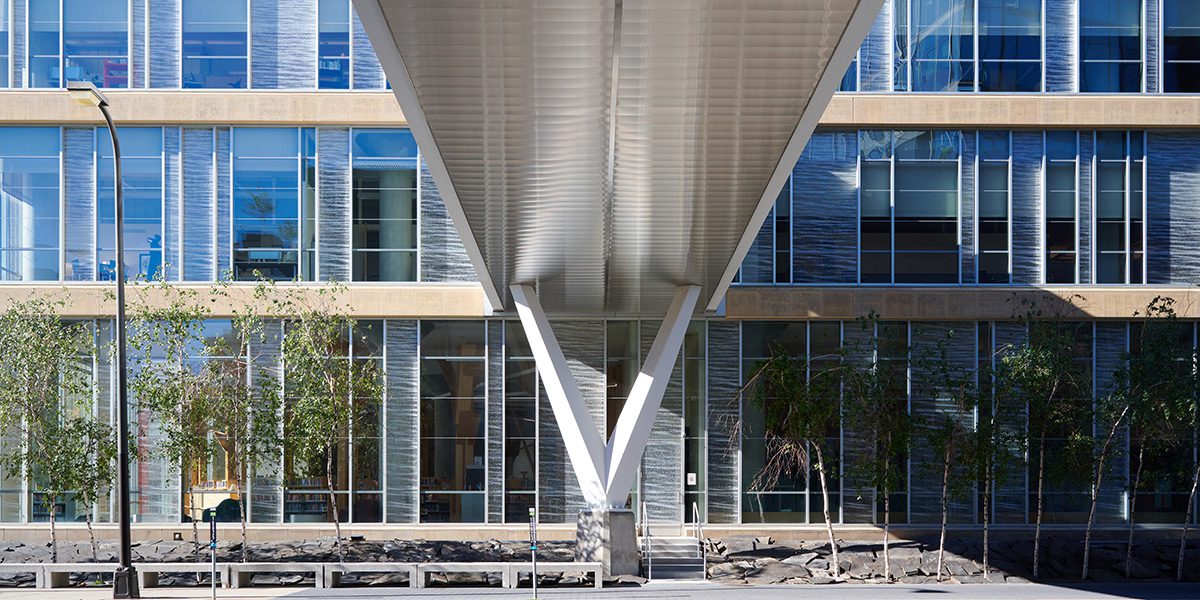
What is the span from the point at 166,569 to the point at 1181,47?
25805 millimetres

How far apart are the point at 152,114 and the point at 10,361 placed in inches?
275

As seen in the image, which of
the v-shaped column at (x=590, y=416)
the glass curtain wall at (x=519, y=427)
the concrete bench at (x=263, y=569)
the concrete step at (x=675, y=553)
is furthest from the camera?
the glass curtain wall at (x=519, y=427)

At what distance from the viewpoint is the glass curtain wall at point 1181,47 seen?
28.5 m

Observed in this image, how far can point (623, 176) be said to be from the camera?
54.3 feet

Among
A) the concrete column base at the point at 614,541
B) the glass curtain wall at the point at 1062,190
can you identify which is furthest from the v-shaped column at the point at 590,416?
the glass curtain wall at the point at 1062,190

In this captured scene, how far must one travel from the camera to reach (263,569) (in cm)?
2169

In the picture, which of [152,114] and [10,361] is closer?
[10,361]

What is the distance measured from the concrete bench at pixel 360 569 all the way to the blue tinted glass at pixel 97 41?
44.5ft

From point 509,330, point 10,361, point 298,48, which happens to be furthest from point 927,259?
point 10,361

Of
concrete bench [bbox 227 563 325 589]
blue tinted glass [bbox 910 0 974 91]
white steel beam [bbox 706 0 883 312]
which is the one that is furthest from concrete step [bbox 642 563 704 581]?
blue tinted glass [bbox 910 0 974 91]

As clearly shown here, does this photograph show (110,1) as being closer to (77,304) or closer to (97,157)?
(97,157)

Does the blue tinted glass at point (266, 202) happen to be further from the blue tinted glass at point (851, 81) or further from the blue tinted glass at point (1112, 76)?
the blue tinted glass at point (1112, 76)

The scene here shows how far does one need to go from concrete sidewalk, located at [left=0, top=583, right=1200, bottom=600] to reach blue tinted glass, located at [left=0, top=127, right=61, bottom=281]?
973 cm

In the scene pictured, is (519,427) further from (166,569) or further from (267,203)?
(166,569)
